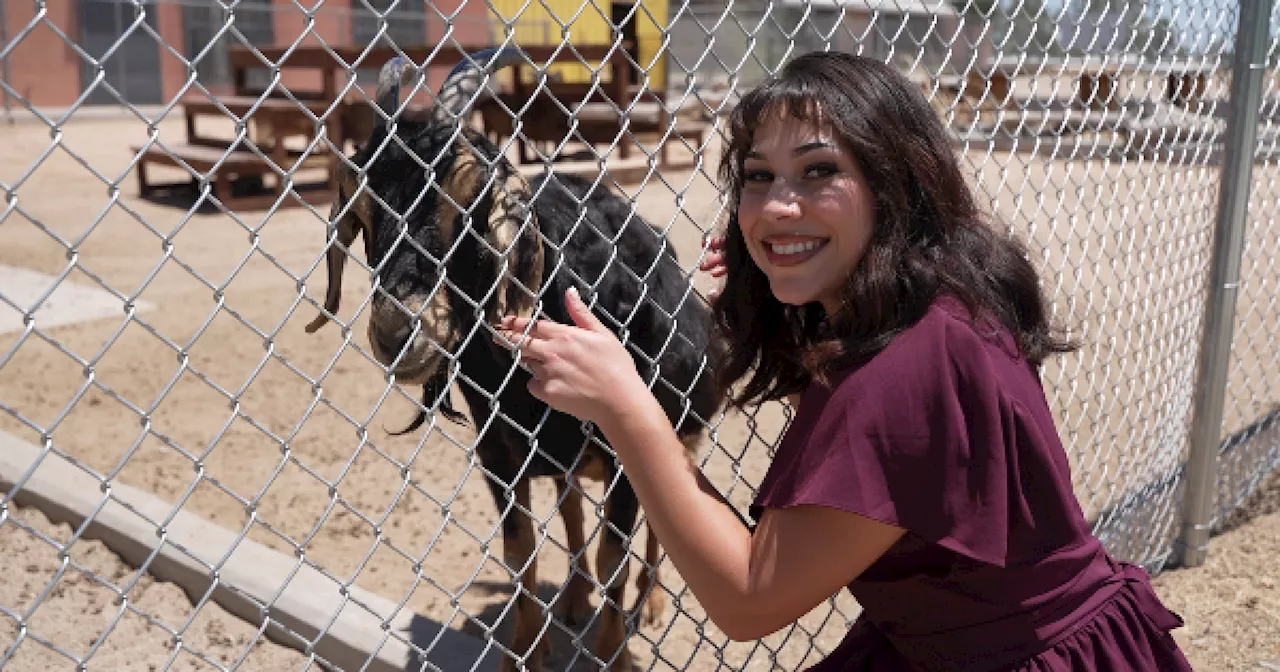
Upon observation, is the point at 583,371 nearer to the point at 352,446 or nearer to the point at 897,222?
the point at 897,222

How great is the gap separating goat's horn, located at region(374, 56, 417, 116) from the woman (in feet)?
2.64

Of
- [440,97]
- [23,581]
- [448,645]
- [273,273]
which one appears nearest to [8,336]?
[273,273]

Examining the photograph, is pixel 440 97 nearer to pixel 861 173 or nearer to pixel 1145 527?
pixel 861 173

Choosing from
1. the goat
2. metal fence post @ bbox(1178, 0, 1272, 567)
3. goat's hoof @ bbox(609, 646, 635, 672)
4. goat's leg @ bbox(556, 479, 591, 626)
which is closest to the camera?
the goat

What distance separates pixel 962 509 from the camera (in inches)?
63.4

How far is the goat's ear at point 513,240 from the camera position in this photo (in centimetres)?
241

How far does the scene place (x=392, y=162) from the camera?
258 centimetres

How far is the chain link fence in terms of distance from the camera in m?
2.15

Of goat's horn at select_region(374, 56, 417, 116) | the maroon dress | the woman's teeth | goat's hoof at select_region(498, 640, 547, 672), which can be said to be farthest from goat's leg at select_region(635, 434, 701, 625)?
the woman's teeth

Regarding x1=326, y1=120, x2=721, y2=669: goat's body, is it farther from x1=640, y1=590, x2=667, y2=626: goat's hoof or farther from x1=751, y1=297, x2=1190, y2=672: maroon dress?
x1=751, y1=297, x2=1190, y2=672: maroon dress

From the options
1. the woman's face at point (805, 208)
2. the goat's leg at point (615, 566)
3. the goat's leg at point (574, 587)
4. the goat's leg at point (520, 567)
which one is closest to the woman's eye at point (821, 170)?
the woman's face at point (805, 208)

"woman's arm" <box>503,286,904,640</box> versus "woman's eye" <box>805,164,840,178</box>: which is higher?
"woman's eye" <box>805,164,840,178</box>

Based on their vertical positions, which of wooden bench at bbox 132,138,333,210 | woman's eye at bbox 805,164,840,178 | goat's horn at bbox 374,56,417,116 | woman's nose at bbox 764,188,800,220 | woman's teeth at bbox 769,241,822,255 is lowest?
wooden bench at bbox 132,138,333,210

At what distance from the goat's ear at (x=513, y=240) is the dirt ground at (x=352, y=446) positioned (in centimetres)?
33
